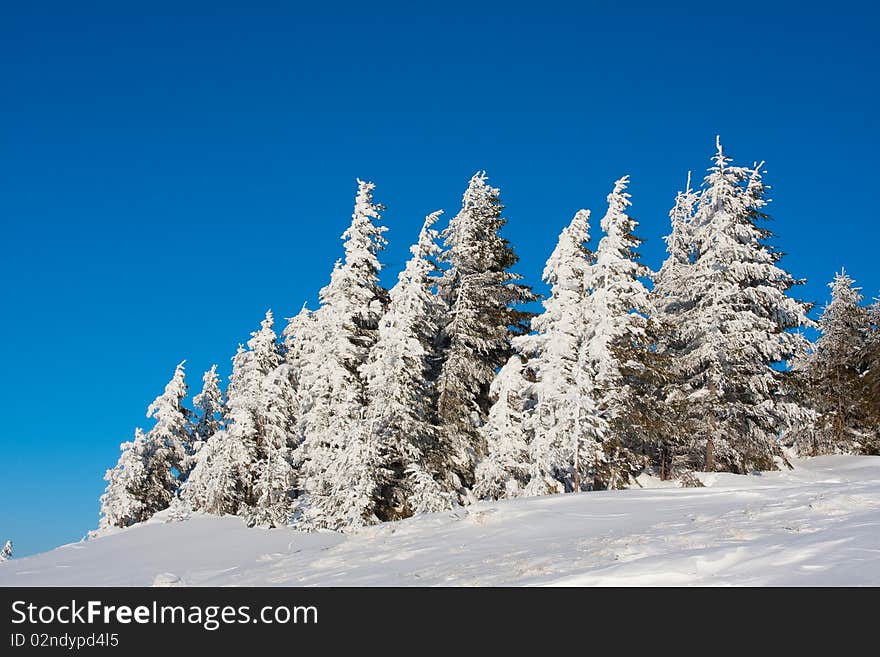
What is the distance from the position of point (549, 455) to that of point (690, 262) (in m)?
12.9

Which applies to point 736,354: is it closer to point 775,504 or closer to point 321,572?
point 775,504

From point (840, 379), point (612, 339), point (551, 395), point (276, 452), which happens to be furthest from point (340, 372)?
point (840, 379)

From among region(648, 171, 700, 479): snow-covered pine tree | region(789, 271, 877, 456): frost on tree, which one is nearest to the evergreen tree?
region(648, 171, 700, 479): snow-covered pine tree

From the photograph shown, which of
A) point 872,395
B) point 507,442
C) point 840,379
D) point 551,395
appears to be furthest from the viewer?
point 840,379

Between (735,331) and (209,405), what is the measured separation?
3354 cm

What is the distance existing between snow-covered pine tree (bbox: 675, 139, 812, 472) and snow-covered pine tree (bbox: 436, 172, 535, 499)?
Result: 25.0 ft

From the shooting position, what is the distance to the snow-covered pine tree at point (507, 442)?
1014 inches

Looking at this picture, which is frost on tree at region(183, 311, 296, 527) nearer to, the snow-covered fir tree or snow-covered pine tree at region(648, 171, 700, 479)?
the snow-covered fir tree

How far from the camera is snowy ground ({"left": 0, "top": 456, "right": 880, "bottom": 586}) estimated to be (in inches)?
283

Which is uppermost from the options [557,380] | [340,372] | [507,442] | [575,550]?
[340,372]

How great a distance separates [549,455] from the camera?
24.4m

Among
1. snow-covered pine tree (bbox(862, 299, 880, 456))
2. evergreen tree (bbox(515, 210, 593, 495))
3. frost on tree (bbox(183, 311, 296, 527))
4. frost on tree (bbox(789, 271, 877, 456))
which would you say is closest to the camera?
evergreen tree (bbox(515, 210, 593, 495))

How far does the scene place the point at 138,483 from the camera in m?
39.3

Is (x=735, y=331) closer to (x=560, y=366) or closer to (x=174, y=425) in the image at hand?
(x=560, y=366)
